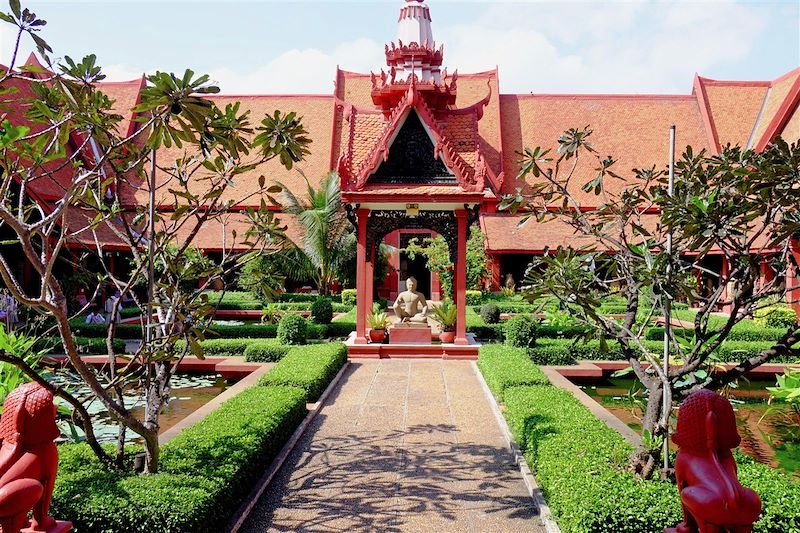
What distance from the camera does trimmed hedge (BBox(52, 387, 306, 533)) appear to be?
3.70 metres

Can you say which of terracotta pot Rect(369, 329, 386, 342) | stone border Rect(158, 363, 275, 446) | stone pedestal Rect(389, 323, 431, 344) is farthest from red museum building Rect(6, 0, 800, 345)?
stone border Rect(158, 363, 275, 446)

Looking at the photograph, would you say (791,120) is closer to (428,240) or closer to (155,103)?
(428,240)

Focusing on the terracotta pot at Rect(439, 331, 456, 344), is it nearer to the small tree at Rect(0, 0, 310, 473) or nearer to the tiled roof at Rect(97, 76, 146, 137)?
the small tree at Rect(0, 0, 310, 473)

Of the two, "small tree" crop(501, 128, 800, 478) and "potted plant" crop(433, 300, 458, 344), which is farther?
"potted plant" crop(433, 300, 458, 344)

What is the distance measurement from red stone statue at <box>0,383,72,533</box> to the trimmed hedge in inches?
29.7

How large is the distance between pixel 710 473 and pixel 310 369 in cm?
636

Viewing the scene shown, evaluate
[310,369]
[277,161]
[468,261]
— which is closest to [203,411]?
[310,369]

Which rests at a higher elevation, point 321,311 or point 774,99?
point 774,99

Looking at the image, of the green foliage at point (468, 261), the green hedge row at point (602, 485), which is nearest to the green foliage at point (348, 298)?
the green foliage at point (468, 261)

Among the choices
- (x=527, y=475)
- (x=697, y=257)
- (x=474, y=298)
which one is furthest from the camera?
(x=474, y=298)

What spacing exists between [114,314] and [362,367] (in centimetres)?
639

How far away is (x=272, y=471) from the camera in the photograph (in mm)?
5379

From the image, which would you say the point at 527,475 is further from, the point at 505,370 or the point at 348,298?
the point at 348,298

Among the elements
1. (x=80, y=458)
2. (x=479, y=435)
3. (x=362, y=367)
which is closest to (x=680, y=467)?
(x=479, y=435)
